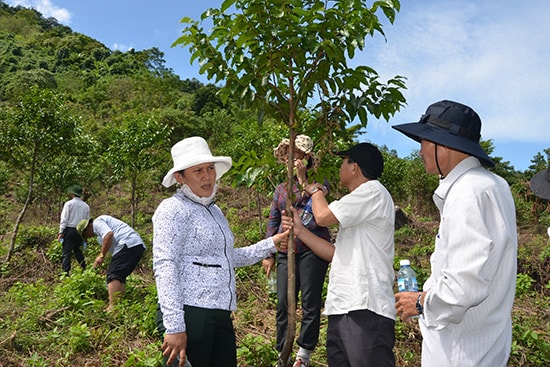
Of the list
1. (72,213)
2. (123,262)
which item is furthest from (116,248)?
(72,213)

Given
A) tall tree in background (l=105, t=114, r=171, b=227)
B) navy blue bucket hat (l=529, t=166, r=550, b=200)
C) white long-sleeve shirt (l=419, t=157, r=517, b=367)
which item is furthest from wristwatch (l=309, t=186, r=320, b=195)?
tall tree in background (l=105, t=114, r=171, b=227)

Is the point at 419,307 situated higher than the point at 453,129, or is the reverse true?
the point at 453,129

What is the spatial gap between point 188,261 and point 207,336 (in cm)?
40

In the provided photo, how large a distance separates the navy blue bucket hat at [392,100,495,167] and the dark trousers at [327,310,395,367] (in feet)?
3.54

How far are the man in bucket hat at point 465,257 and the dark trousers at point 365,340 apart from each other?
0.50 metres

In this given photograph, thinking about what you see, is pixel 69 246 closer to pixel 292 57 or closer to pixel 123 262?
pixel 123 262

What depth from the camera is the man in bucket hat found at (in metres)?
1.64


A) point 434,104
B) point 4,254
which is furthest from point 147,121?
point 434,104

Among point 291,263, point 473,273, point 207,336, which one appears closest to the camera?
point 473,273

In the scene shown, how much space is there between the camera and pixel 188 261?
2.28m

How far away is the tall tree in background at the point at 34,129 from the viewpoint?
10.9m

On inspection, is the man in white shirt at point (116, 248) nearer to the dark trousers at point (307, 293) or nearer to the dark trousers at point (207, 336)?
the dark trousers at point (307, 293)

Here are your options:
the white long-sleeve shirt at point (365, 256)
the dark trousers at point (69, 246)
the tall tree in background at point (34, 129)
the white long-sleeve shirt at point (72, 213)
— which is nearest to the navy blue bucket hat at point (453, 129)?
the white long-sleeve shirt at point (365, 256)

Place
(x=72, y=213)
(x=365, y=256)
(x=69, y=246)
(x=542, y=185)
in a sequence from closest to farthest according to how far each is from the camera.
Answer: (x=365, y=256), (x=542, y=185), (x=72, y=213), (x=69, y=246)
